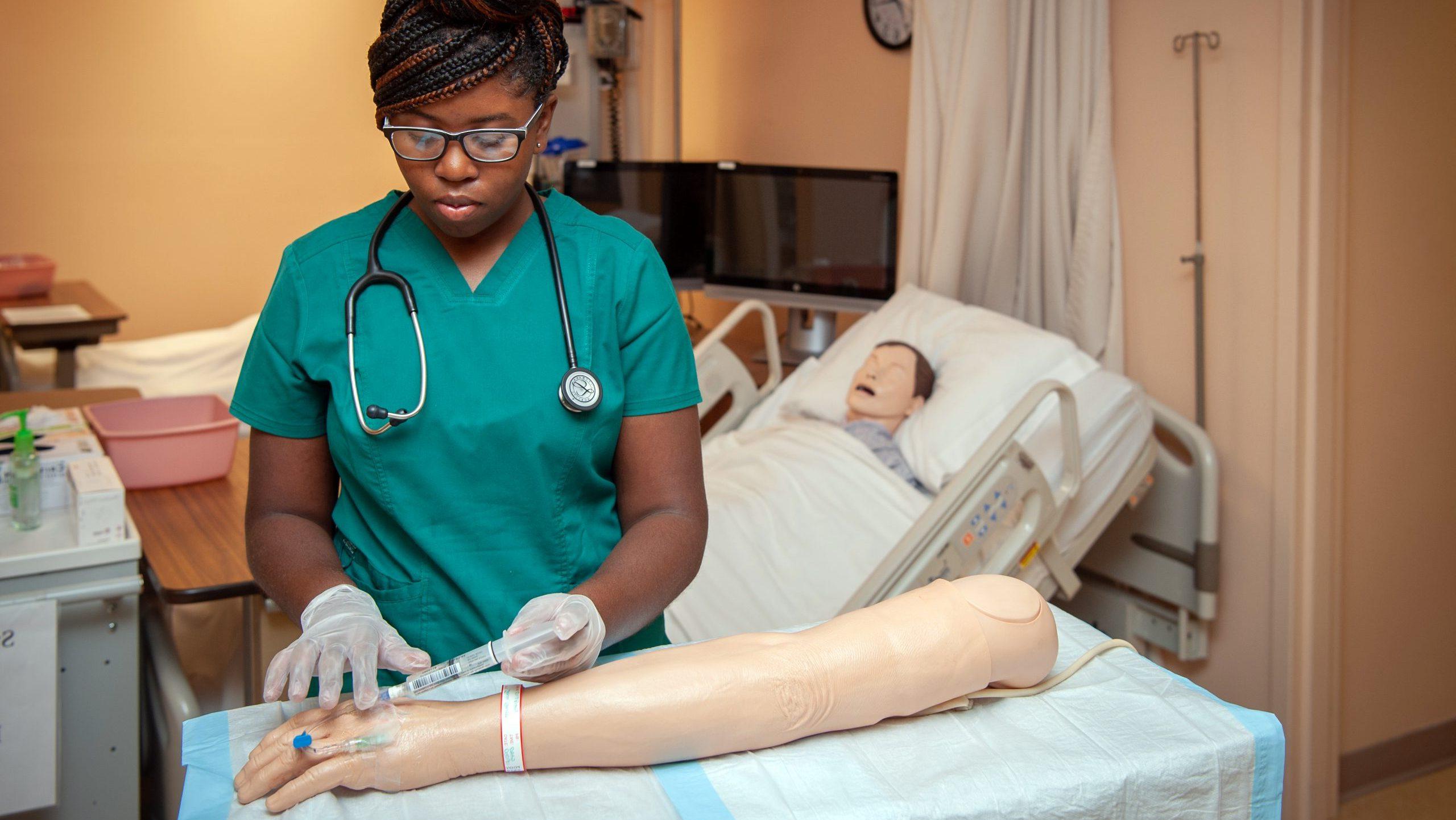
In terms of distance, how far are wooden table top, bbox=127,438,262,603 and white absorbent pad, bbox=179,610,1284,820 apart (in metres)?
0.85

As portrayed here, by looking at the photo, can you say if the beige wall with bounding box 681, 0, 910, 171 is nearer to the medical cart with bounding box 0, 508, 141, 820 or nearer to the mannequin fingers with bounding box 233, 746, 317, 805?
the medical cart with bounding box 0, 508, 141, 820

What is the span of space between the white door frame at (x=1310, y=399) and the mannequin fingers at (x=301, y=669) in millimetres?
1981

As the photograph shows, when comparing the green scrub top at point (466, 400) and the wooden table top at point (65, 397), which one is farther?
the wooden table top at point (65, 397)

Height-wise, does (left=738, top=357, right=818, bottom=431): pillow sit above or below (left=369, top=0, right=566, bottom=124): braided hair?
below

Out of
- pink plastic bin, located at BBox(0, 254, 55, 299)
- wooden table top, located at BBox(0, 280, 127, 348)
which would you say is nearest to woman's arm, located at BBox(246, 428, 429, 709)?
wooden table top, located at BBox(0, 280, 127, 348)

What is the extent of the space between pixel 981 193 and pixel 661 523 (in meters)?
1.88

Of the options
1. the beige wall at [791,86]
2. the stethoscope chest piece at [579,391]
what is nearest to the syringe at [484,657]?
the stethoscope chest piece at [579,391]

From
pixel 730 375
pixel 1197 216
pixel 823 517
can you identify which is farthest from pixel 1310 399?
pixel 730 375

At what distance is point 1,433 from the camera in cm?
216

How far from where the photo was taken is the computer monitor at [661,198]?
13.2 ft

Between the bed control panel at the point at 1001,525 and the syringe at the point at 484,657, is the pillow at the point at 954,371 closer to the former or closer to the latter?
the bed control panel at the point at 1001,525

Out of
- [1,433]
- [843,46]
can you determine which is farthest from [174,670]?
[843,46]

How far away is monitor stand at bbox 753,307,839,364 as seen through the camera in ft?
12.2

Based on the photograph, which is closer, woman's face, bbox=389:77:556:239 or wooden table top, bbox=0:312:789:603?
woman's face, bbox=389:77:556:239
